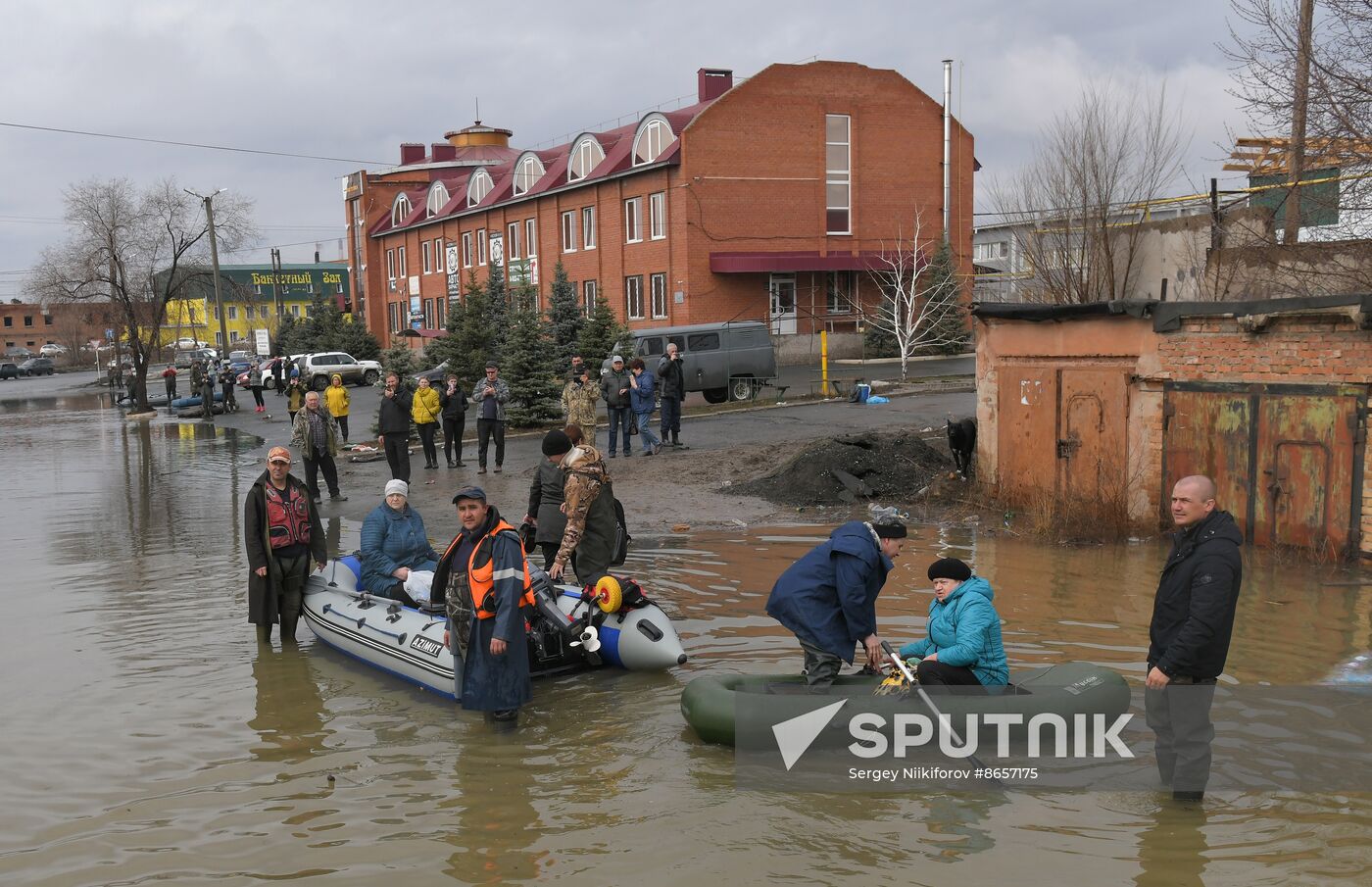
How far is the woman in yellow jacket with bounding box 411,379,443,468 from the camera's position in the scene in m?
20.4

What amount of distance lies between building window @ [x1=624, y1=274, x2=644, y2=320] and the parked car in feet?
48.3

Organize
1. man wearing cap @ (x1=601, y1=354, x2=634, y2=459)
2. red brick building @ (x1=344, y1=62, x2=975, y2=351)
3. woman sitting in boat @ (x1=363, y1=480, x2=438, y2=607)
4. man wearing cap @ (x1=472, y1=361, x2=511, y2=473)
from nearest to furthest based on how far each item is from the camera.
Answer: woman sitting in boat @ (x1=363, y1=480, x2=438, y2=607) < man wearing cap @ (x1=472, y1=361, x2=511, y2=473) < man wearing cap @ (x1=601, y1=354, x2=634, y2=459) < red brick building @ (x1=344, y1=62, x2=975, y2=351)

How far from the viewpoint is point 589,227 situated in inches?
1860

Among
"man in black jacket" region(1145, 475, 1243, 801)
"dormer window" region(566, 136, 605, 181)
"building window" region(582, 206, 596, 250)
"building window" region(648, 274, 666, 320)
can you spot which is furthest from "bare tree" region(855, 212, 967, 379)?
"man in black jacket" region(1145, 475, 1243, 801)

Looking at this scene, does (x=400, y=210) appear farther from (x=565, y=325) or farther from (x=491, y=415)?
(x=491, y=415)

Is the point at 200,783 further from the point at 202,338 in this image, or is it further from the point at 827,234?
the point at 202,338

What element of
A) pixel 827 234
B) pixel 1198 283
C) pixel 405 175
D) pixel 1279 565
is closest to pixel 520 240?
pixel 827 234

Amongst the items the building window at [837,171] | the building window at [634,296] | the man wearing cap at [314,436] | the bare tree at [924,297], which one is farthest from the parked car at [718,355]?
the building window at [634,296]

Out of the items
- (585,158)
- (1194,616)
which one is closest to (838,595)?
(1194,616)

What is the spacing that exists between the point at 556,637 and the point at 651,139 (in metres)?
35.1

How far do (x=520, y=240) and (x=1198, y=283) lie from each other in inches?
1422

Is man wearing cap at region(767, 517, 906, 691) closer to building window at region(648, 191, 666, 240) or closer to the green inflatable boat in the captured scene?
the green inflatable boat

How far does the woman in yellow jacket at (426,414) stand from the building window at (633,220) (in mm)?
23867

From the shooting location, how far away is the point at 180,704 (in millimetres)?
8875
